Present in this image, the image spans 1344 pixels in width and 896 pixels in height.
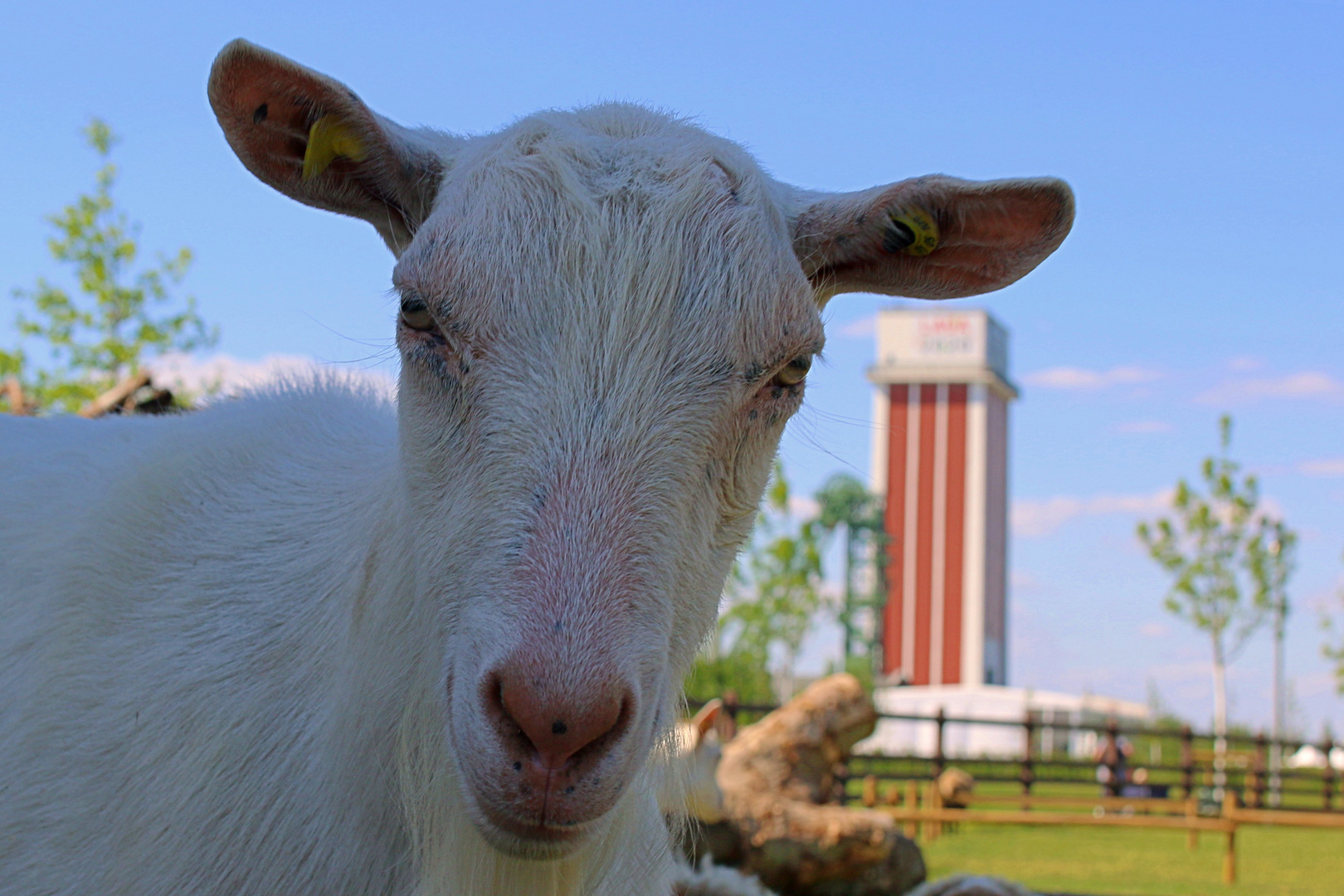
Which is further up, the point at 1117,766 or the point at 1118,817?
the point at 1118,817

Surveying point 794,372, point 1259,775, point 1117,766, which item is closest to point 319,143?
point 794,372

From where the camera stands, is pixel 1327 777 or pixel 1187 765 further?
pixel 1327 777

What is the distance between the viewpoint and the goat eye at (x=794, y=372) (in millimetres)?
2328

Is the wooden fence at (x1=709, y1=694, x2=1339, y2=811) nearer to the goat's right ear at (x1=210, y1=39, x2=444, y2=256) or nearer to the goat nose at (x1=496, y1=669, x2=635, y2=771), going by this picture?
the goat's right ear at (x1=210, y1=39, x2=444, y2=256)

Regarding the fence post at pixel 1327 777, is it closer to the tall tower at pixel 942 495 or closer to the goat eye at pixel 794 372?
the goat eye at pixel 794 372

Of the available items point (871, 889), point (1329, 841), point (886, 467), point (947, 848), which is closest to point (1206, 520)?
point (1329, 841)

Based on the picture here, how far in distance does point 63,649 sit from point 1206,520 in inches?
1329

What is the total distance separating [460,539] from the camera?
6.77 feet

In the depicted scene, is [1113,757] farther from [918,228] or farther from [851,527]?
[851,527]

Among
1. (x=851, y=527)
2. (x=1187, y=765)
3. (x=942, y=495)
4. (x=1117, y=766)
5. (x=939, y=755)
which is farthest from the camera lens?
(x=942, y=495)

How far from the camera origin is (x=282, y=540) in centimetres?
276

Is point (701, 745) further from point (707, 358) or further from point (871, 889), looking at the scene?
point (707, 358)

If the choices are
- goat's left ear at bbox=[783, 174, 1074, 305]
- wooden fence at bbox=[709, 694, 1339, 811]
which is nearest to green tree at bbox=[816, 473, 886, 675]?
wooden fence at bbox=[709, 694, 1339, 811]

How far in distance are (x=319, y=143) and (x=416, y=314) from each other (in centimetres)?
50
